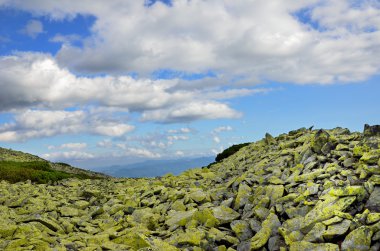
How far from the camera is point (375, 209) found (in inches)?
530

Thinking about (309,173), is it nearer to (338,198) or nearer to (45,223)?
(338,198)

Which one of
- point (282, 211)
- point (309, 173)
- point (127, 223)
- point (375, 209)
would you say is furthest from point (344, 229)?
point (127, 223)

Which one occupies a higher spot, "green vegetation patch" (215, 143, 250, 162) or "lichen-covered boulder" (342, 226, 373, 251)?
"green vegetation patch" (215, 143, 250, 162)

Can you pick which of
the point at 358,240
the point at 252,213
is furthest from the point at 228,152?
the point at 358,240

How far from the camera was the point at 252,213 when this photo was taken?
1623cm

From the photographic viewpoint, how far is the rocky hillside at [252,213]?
13.3 meters

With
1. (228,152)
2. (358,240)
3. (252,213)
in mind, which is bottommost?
(358,240)

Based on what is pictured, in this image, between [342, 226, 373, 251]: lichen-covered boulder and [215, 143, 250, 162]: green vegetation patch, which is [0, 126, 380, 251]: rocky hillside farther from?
[215, 143, 250, 162]: green vegetation patch

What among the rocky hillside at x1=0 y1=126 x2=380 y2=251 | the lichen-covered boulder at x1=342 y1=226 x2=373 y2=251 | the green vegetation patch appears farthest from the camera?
the green vegetation patch

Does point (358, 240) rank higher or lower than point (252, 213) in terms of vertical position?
lower

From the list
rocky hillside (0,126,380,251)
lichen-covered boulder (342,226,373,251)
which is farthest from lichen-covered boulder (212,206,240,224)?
lichen-covered boulder (342,226,373,251)

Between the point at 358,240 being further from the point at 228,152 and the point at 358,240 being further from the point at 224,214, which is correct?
the point at 228,152

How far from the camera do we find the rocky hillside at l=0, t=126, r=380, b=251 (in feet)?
43.6

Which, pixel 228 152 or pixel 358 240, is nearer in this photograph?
pixel 358 240
